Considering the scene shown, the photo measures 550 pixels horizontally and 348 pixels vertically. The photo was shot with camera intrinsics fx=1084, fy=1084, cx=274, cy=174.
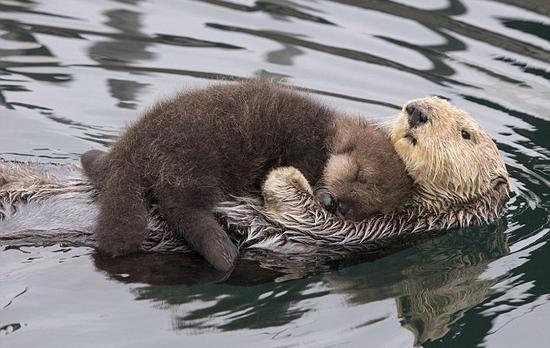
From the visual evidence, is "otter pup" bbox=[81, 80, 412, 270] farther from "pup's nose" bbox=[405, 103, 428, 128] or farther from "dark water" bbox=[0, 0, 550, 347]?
"dark water" bbox=[0, 0, 550, 347]

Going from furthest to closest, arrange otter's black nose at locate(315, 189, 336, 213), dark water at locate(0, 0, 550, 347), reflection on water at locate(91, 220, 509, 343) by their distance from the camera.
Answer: otter's black nose at locate(315, 189, 336, 213), reflection on water at locate(91, 220, 509, 343), dark water at locate(0, 0, 550, 347)

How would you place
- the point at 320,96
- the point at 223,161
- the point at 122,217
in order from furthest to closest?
the point at 320,96 → the point at 223,161 → the point at 122,217

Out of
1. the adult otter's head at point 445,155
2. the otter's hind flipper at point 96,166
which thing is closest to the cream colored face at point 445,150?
the adult otter's head at point 445,155

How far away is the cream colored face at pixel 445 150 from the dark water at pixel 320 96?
0.36 metres

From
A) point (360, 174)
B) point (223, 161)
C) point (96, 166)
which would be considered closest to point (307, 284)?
point (360, 174)

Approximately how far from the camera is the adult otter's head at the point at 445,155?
620 cm

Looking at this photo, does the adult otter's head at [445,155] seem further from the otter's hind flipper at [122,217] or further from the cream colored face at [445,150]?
the otter's hind flipper at [122,217]

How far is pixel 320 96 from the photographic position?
8562 millimetres

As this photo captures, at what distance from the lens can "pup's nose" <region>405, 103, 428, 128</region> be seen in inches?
245

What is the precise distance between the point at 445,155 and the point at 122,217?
74.7 inches

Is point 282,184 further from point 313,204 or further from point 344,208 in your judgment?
point 344,208

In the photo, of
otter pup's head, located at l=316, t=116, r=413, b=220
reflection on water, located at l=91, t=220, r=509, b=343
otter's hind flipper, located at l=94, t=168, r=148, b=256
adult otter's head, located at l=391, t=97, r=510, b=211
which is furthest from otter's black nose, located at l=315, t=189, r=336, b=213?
otter's hind flipper, located at l=94, t=168, r=148, b=256

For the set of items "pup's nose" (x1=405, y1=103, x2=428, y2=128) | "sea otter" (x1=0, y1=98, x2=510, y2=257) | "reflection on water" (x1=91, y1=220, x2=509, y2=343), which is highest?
"pup's nose" (x1=405, y1=103, x2=428, y2=128)

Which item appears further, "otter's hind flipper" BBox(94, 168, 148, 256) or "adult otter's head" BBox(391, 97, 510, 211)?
"adult otter's head" BBox(391, 97, 510, 211)
